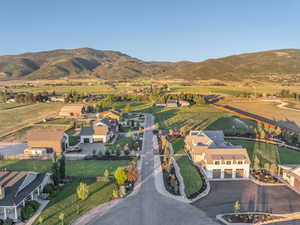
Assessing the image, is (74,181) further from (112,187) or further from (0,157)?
(0,157)

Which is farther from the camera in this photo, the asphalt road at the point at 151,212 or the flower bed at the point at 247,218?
the flower bed at the point at 247,218

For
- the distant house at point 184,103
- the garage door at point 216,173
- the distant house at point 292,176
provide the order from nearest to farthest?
the distant house at point 292,176 < the garage door at point 216,173 < the distant house at point 184,103

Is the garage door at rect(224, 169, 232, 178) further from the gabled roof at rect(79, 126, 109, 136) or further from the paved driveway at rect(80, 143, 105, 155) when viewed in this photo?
the gabled roof at rect(79, 126, 109, 136)

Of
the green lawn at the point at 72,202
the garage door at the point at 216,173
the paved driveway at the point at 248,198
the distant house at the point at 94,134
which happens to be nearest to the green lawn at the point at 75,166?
the green lawn at the point at 72,202

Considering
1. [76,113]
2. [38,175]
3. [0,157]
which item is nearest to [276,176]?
[38,175]

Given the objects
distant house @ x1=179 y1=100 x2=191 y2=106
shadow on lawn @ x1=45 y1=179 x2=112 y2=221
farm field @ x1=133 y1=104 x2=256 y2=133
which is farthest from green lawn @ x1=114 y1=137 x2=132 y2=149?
distant house @ x1=179 y1=100 x2=191 y2=106

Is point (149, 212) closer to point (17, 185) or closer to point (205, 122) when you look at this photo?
point (17, 185)

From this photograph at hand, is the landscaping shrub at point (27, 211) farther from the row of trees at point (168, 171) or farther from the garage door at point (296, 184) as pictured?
the garage door at point (296, 184)
